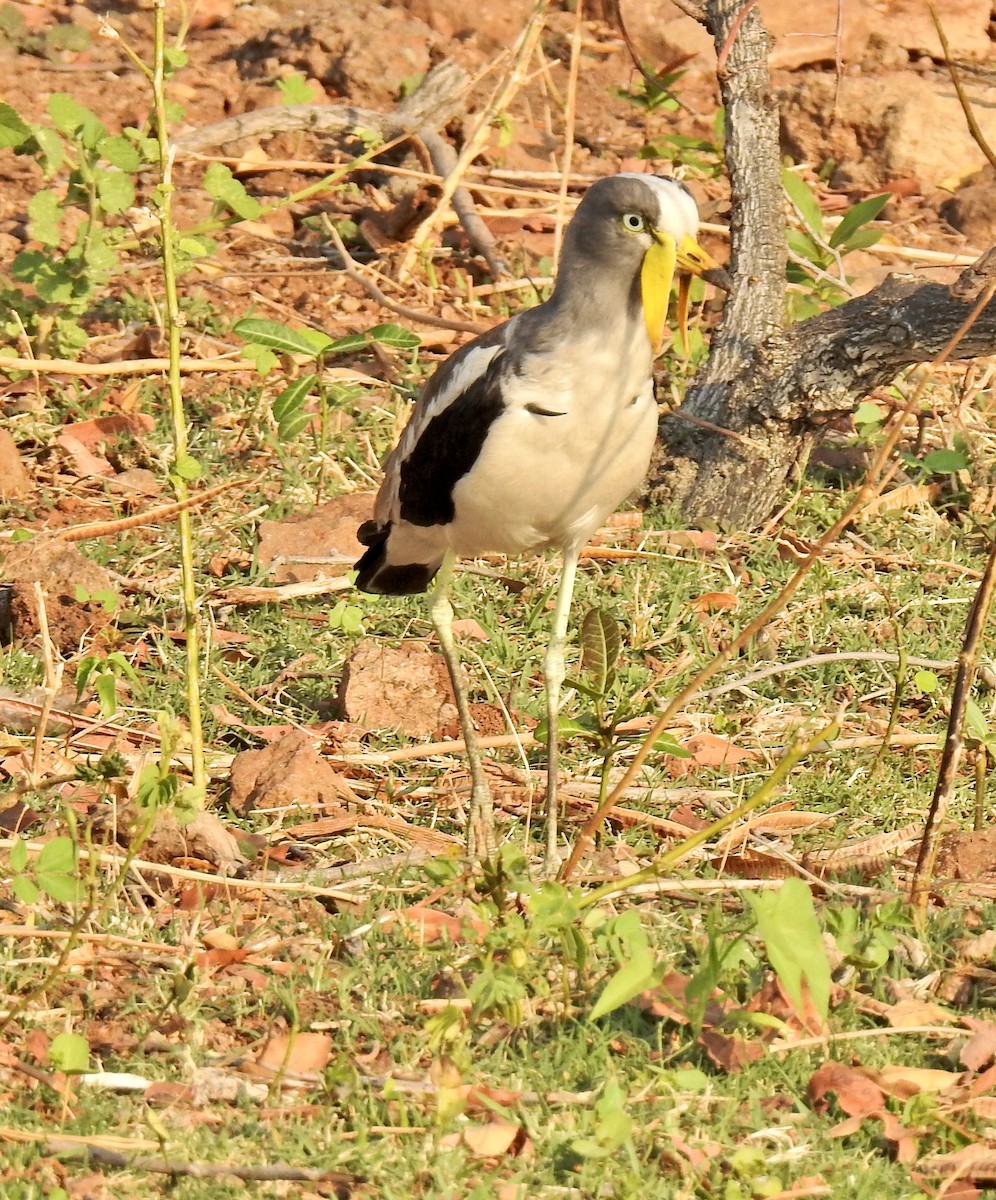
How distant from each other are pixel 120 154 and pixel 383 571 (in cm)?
188

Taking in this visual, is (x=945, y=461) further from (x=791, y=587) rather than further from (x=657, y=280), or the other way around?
(x=791, y=587)

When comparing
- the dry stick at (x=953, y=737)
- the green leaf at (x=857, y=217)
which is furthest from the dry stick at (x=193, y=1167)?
the green leaf at (x=857, y=217)

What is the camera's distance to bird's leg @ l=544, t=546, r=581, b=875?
13.6 feet

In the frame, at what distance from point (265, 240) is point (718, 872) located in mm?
4370

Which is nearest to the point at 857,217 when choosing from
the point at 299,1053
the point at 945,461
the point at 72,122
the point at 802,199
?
the point at 802,199

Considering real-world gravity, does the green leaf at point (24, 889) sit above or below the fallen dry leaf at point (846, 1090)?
above

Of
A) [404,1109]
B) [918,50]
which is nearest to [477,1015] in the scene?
[404,1109]

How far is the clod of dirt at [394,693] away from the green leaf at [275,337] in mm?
1147

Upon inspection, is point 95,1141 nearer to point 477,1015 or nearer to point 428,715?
point 477,1015

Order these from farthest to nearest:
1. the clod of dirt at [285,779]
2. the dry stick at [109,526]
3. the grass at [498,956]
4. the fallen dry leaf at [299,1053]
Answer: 1. the dry stick at [109,526]
2. the clod of dirt at [285,779]
3. the fallen dry leaf at [299,1053]
4. the grass at [498,956]

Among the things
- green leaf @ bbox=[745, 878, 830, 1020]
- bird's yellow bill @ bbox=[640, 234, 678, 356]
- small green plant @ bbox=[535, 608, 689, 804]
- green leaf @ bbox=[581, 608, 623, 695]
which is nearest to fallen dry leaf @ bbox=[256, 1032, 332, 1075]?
green leaf @ bbox=[745, 878, 830, 1020]

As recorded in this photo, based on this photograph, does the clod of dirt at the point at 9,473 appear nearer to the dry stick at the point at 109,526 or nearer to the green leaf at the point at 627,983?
the dry stick at the point at 109,526

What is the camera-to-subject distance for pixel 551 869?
410 centimetres

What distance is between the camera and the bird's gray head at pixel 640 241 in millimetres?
3889
